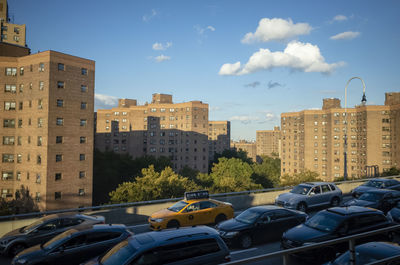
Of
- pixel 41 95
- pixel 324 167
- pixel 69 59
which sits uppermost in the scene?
pixel 69 59

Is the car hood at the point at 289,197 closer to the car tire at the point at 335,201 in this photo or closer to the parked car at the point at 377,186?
the car tire at the point at 335,201

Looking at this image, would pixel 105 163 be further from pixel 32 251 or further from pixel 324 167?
pixel 324 167

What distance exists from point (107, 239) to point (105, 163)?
5310 centimetres

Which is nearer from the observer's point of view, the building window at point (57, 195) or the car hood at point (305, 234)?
the car hood at point (305, 234)

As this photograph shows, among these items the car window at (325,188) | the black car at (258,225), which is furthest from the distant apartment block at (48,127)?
the car window at (325,188)

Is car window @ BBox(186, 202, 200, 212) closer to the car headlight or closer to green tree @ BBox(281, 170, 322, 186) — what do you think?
the car headlight

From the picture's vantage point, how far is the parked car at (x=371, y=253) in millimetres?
6320

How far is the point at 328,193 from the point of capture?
17.3 metres

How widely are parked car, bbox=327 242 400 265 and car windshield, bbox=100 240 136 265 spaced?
188 inches

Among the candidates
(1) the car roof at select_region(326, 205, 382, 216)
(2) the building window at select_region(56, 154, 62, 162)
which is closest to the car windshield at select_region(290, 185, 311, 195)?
(1) the car roof at select_region(326, 205, 382, 216)

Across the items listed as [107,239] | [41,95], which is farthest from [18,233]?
[41,95]

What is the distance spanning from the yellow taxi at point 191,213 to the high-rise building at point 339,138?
7893 cm

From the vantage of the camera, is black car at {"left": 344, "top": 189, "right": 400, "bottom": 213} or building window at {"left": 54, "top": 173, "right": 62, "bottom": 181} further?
building window at {"left": 54, "top": 173, "right": 62, "bottom": 181}

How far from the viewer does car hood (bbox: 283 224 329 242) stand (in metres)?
9.42
